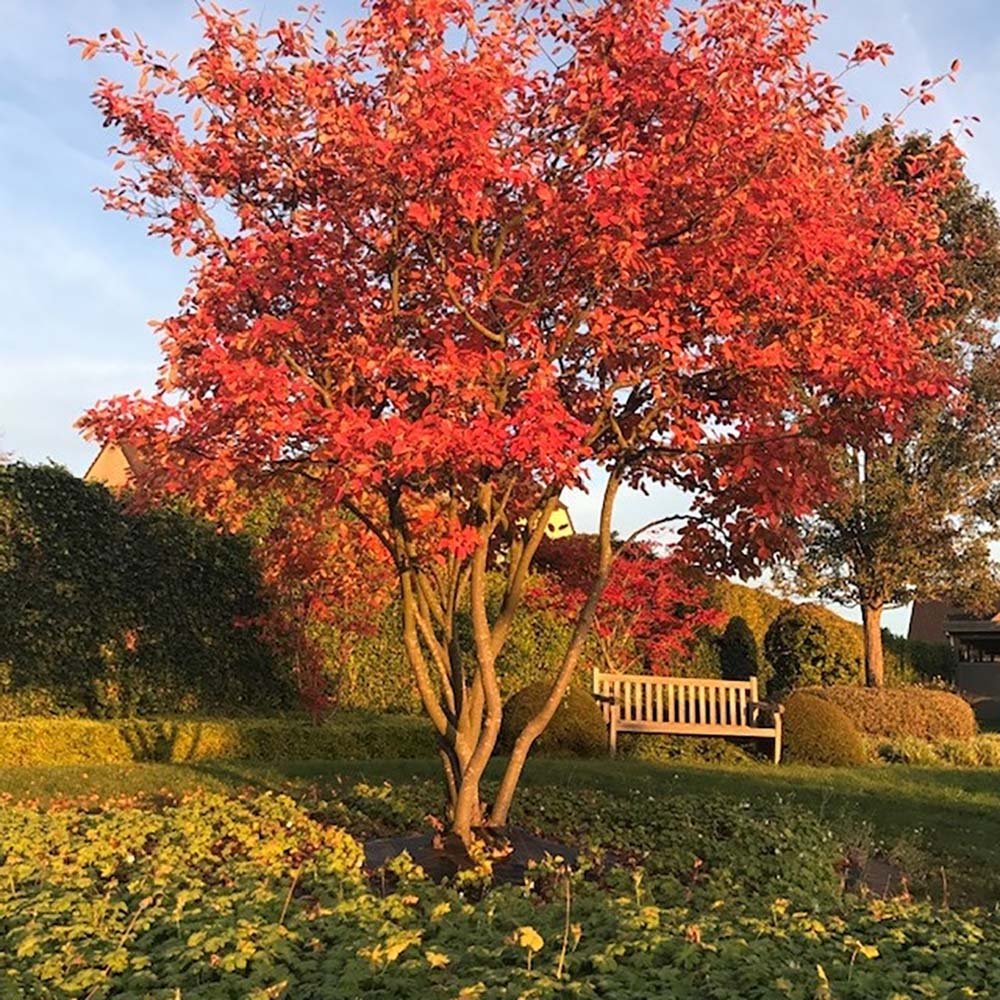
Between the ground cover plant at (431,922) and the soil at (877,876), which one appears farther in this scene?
the soil at (877,876)

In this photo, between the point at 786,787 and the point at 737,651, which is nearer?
the point at 786,787

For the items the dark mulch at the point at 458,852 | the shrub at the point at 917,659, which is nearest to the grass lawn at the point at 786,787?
the dark mulch at the point at 458,852

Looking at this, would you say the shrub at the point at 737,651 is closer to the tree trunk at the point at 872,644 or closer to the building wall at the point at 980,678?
the tree trunk at the point at 872,644

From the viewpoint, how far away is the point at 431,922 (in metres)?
4.28

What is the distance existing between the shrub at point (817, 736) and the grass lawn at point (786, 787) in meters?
0.64

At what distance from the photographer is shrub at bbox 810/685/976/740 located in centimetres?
1633

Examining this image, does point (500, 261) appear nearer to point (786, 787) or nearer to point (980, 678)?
point (786, 787)

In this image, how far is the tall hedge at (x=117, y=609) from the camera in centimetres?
1201

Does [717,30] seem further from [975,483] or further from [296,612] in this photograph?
[975,483]

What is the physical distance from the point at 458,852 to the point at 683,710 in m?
7.18

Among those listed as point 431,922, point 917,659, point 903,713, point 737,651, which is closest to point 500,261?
point 431,922

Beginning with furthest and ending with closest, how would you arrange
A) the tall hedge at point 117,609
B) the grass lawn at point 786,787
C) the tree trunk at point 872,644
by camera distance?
the tree trunk at point 872,644, the tall hedge at point 117,609, the grass lawn at point 786,787

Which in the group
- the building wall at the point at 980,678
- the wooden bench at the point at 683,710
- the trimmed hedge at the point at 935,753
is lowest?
the trimmed hedge at the point at 935,753

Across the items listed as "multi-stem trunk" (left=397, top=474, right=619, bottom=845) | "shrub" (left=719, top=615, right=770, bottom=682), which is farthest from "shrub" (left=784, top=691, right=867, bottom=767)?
"multi-stem trunk" (left=397, top=474, right=619, bottom=845)
